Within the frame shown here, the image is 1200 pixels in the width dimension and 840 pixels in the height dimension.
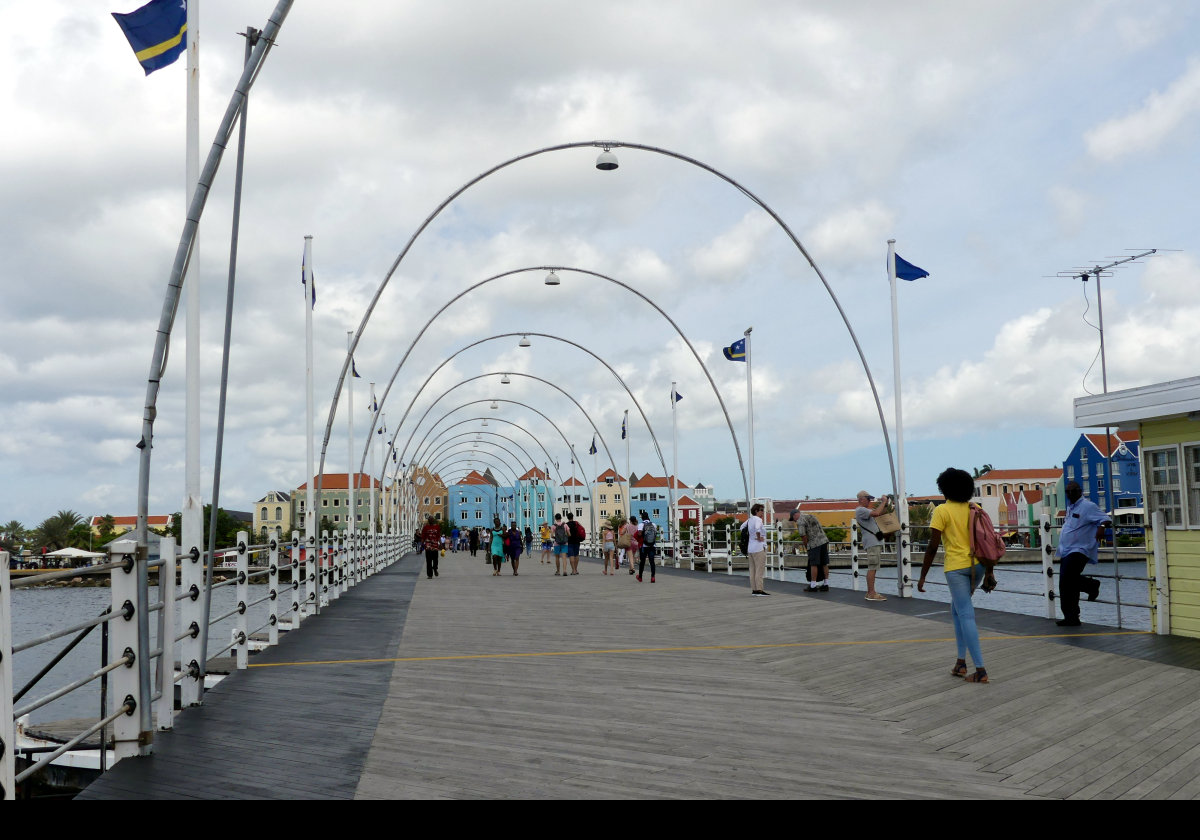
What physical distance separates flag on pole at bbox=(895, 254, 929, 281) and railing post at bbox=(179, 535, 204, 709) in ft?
54.0

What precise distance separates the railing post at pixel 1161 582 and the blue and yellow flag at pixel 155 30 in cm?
1135

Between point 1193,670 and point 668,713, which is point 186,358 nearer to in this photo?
point 668,713

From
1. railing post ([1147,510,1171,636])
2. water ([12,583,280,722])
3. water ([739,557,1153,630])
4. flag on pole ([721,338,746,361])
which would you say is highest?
flag on pole ([721,338,746,361])

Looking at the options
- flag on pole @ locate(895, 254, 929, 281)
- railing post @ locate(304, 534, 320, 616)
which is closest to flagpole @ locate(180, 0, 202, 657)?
railing post @ locate(304, 534, 320, 616)

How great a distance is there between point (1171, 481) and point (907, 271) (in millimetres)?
9988

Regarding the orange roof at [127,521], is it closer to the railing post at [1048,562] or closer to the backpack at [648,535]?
the backpack at [648,535]

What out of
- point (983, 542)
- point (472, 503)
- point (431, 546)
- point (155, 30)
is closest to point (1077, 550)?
point (983, 542)

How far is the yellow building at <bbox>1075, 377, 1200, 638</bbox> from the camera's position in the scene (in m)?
11.3

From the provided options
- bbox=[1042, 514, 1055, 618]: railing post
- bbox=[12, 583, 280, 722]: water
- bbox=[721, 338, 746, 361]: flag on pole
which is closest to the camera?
bbox=[1042, 514, 1055, 618]: railing post

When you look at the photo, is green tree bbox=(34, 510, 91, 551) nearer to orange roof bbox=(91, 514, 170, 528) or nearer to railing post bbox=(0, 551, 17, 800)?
orange roof bbox=(91, 514, 170, 528)

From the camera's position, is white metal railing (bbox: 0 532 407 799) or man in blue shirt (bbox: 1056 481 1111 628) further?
man in blue shirt (bbox: 1056 481 1111 628)

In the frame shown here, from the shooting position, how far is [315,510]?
19031 mm
